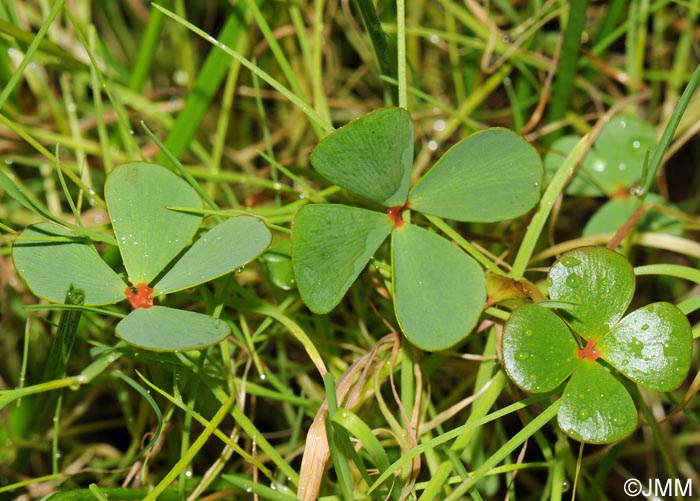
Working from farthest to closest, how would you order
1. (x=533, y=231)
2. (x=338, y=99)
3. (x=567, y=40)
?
(x=338, y=99) < (x=567, y=40) < (x=533, y=231)

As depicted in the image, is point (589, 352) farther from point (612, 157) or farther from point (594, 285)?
point (612, 157)

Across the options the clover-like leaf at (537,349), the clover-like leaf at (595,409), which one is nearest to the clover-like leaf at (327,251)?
the clover-like leaf at (537,349)

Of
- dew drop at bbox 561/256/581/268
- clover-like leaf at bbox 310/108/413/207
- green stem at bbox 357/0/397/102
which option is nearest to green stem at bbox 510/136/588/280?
dew drop at bbox 561/256/581/268

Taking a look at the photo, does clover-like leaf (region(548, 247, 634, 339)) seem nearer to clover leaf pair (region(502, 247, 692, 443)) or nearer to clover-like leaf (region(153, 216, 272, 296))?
clover leaf pair (region(502, 247, 692, 443))

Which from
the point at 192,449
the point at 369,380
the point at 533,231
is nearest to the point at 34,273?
the point at 192,449

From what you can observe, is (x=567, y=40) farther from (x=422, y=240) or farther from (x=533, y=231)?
(x=422, y=240)

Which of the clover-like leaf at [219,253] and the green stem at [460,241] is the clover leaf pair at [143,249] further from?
the green stem at [460,241]
